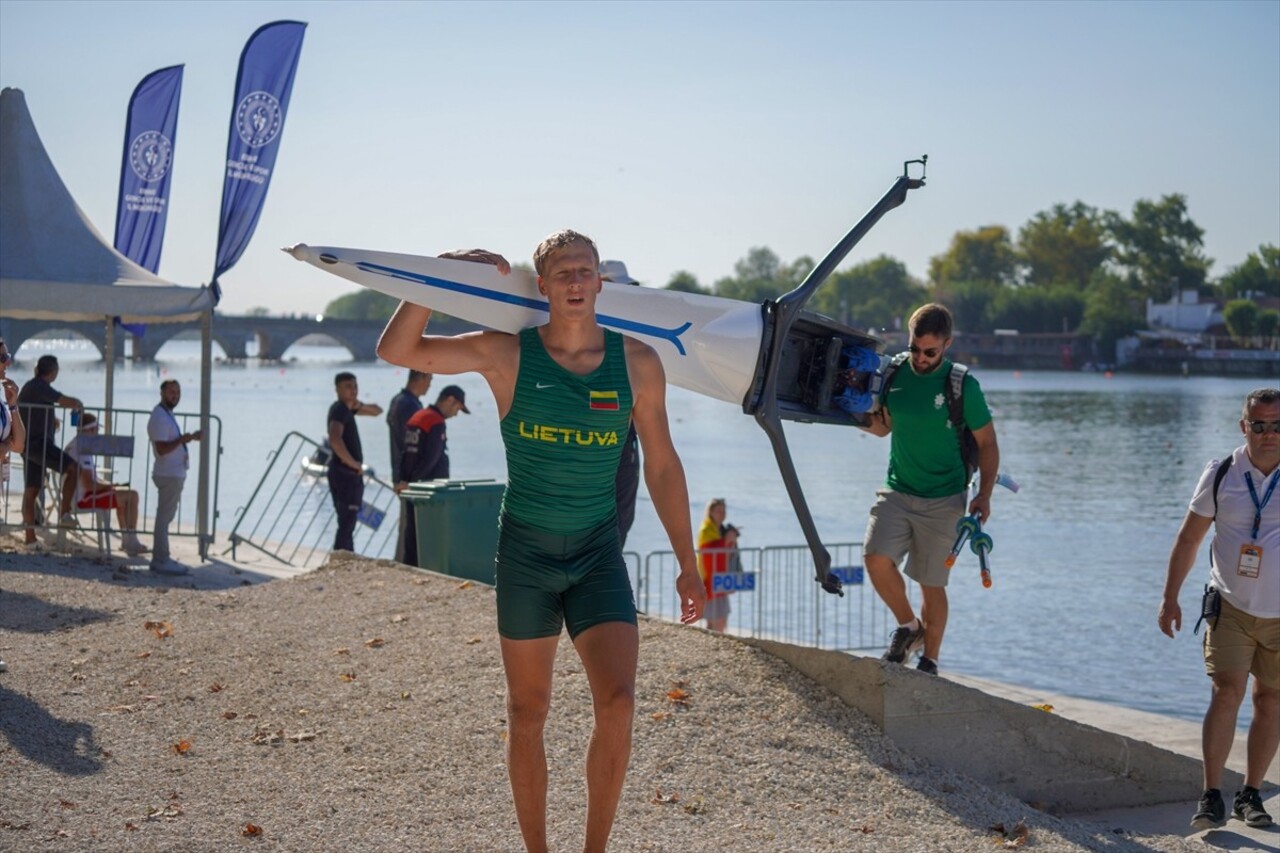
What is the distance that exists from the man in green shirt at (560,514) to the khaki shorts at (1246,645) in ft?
12.1

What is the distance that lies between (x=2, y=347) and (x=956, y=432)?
201 inches

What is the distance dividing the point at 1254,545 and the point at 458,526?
222 inches

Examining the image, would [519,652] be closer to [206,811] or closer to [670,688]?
[206,811]

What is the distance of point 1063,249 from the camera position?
189625mm

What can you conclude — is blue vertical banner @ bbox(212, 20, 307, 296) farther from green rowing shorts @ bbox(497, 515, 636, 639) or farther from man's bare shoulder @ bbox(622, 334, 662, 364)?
green rowing shorts @ bbox(497, 515, 636, 639)

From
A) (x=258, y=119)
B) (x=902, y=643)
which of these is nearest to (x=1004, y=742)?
(x=902, y=643)

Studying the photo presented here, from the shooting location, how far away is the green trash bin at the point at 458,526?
10.9 m

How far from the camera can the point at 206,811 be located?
605 centimetres

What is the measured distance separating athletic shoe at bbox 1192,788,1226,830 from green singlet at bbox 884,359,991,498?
1.98m

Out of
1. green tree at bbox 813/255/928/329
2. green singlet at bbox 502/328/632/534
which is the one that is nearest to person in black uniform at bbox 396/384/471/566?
green singlet at bbox 502/328/632/534

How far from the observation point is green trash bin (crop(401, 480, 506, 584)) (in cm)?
1095

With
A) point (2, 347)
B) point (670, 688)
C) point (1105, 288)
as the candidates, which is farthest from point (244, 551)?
point (1105, 288)

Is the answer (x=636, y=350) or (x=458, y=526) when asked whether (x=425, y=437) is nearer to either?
(x=458, y=526)

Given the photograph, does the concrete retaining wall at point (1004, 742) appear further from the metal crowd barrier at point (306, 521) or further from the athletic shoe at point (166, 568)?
the metal crowd barrier at point (306, 521)
